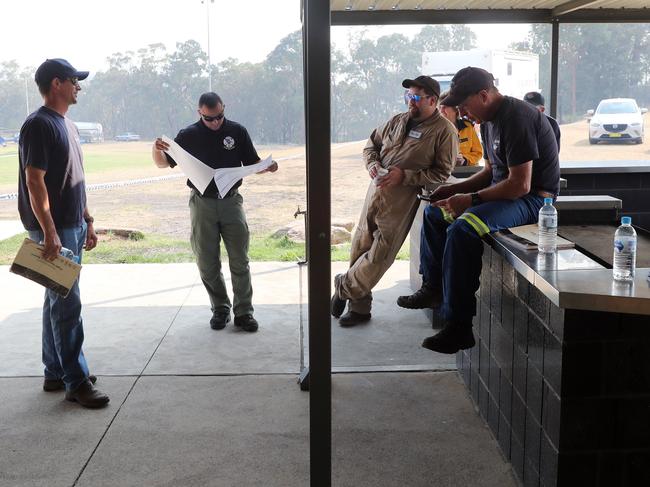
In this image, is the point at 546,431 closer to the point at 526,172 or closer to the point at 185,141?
the point at 526,172

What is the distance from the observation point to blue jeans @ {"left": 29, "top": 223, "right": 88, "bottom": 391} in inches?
169

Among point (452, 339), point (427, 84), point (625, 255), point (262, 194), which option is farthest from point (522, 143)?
point (262, 194)

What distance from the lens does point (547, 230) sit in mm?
3525

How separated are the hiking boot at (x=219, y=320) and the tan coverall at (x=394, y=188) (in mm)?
930

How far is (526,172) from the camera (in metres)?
4.04

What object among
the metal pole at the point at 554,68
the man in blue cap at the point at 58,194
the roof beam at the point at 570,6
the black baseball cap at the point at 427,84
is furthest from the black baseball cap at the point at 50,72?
the metal pole at the point at 554,68

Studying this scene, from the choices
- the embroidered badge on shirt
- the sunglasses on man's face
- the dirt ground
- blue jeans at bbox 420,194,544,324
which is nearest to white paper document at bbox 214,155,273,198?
the embroidered badge on shirt

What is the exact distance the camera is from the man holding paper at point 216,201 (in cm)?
572

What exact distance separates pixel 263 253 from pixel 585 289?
8.27 metres

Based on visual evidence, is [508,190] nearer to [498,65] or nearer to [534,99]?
[534,99]

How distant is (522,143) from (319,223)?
1795mm

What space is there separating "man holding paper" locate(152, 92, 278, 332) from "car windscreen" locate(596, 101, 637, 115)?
1780cm

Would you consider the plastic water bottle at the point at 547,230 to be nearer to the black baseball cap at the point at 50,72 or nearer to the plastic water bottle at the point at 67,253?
the plastic water bottle at the point at 67,253

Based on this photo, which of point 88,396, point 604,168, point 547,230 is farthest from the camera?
point 604,168
